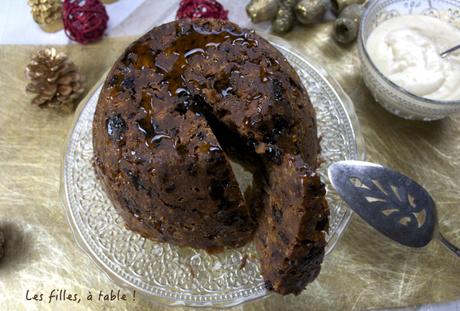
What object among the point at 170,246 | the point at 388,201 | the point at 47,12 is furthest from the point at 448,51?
the point at 47,12

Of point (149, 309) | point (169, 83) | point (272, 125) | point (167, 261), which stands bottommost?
point (149, 309)

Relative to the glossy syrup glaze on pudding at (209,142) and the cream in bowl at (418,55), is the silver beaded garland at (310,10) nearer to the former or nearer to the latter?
the cream in bowl at (418,55)

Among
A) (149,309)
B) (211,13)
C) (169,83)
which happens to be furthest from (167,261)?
(211,13)

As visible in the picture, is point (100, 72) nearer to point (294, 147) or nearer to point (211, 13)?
point (211, 13)

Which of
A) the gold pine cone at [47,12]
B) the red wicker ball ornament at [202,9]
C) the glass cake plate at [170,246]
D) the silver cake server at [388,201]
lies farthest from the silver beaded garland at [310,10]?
the gold pine cone at [47,12]

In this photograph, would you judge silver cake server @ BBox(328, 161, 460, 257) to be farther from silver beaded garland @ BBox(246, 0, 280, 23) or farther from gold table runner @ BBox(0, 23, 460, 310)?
silver beaded garland @ BBox(246, 0, 280, 23)

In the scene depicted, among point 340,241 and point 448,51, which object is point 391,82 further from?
point 340,241

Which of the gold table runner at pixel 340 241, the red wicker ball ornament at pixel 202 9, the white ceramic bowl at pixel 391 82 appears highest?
the red wicker ball ornament at pixel 202 9

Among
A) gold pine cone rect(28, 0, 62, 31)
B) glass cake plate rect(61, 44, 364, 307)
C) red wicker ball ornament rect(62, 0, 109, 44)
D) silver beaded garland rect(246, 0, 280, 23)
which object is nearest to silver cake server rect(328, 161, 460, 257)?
glass cake plate rect(61, 44, 364, 307)
